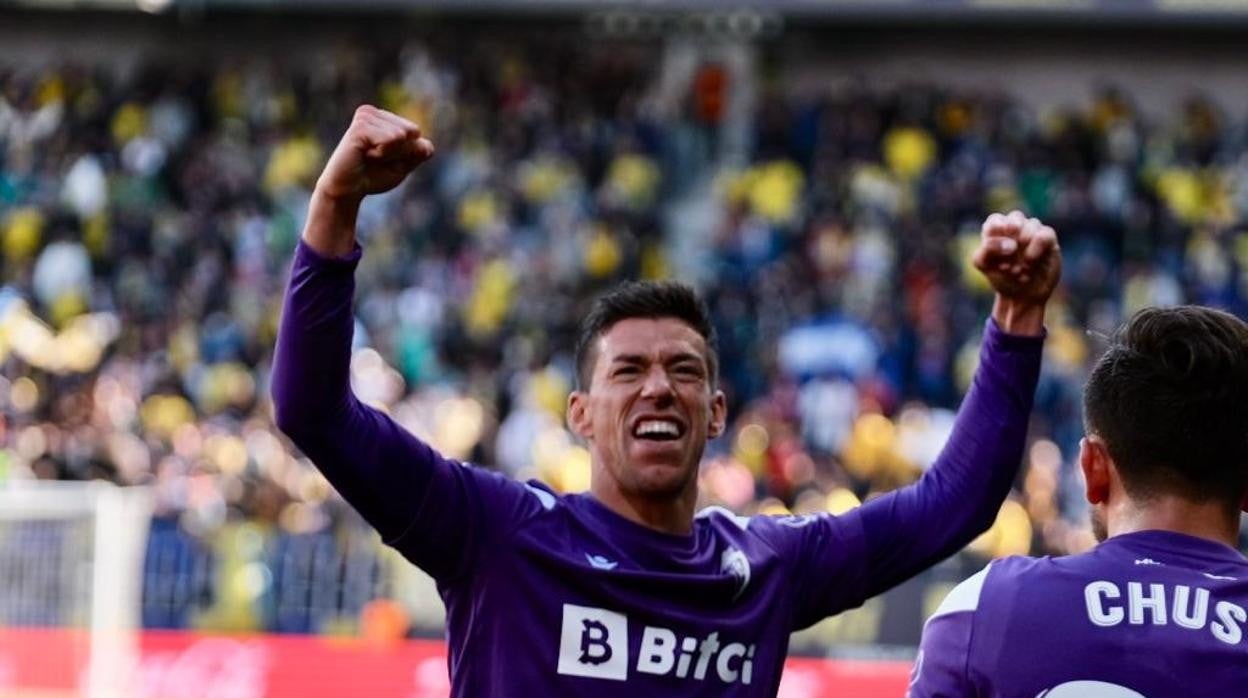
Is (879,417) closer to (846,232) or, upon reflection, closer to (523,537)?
(846,232)

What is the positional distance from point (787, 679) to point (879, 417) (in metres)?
6.09

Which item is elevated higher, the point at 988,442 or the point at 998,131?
the point at 998,131

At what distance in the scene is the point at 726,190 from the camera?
2380cm

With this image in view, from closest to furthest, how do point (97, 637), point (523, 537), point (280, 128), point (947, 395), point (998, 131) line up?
point (523, 537), point (97, 637), point (947, 395), point (998, 131), point (280, 128)

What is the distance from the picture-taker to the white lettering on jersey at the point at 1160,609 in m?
3.26

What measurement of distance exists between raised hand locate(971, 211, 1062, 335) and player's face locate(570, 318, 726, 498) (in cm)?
61

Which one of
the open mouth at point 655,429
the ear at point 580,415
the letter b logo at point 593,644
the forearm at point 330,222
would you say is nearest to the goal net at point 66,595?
the ear at point 580,415

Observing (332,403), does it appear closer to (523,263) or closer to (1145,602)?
(1145,602)

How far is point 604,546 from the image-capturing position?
14.0ft

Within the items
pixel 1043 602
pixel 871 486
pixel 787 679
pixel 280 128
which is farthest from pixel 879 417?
pixel 1043 602

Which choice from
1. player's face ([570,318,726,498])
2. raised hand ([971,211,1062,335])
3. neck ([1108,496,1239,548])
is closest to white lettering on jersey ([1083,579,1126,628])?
neck ([1108,496,1239,548])

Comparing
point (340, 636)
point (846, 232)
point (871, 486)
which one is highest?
point (846, 232)

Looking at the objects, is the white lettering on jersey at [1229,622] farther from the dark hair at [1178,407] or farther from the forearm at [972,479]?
the forearm at [972,479]

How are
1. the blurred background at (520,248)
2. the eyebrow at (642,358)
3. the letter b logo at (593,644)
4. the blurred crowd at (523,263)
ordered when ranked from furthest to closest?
the blurred crowd at (523,263)
the blurred background at (520,248)
the eyebrow at (642,358)
the letter b logo at (593,644)
